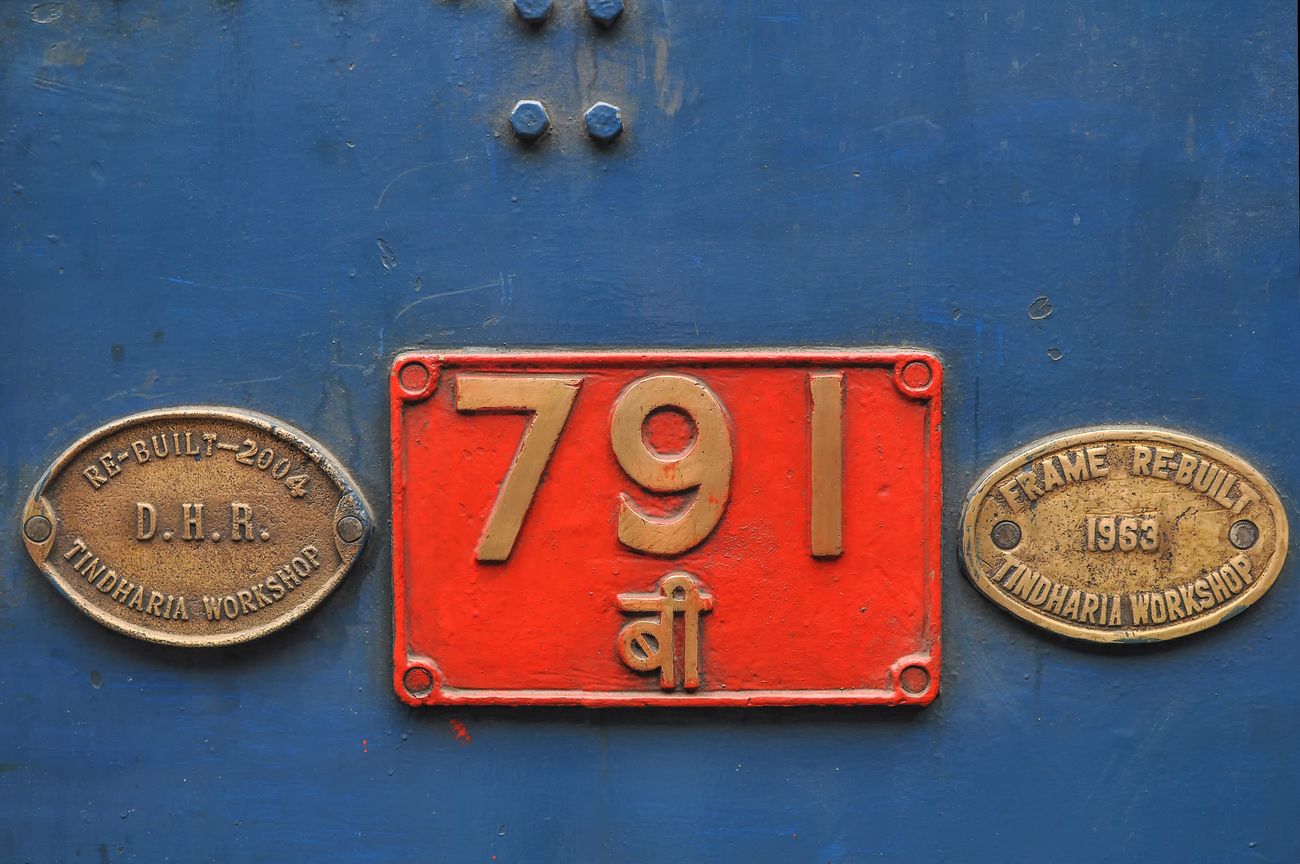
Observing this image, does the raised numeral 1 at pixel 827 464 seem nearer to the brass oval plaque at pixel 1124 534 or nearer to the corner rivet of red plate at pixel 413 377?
the brass oval plaque at pixel 1124 534

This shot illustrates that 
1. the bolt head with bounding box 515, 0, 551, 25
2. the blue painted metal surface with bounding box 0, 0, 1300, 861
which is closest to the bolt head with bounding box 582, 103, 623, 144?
the blue painted metal surface with bounding box 0, 0, 1300, 861

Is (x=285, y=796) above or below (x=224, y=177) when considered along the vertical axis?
below

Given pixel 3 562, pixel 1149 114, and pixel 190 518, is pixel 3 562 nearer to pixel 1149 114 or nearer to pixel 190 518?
pixel 190 518

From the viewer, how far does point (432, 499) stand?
4.10ft

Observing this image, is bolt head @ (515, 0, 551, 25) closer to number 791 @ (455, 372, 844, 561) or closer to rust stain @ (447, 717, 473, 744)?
number 791 @ (455, 372, 844, 561)

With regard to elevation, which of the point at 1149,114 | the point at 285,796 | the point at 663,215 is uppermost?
the point at 1149,114

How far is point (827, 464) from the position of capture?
48.3 inches

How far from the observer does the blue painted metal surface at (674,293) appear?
123 centimetres

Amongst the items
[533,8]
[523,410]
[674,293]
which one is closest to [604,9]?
[533,8]

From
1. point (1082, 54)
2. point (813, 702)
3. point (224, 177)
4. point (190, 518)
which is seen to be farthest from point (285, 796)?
point (1082, 54)

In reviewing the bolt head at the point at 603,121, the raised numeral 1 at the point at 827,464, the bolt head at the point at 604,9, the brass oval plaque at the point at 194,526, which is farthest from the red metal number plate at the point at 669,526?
the bolt head at the point at 604,9

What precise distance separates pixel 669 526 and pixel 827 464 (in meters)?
0.20

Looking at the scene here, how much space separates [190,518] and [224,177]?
42cm

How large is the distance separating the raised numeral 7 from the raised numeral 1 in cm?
29
